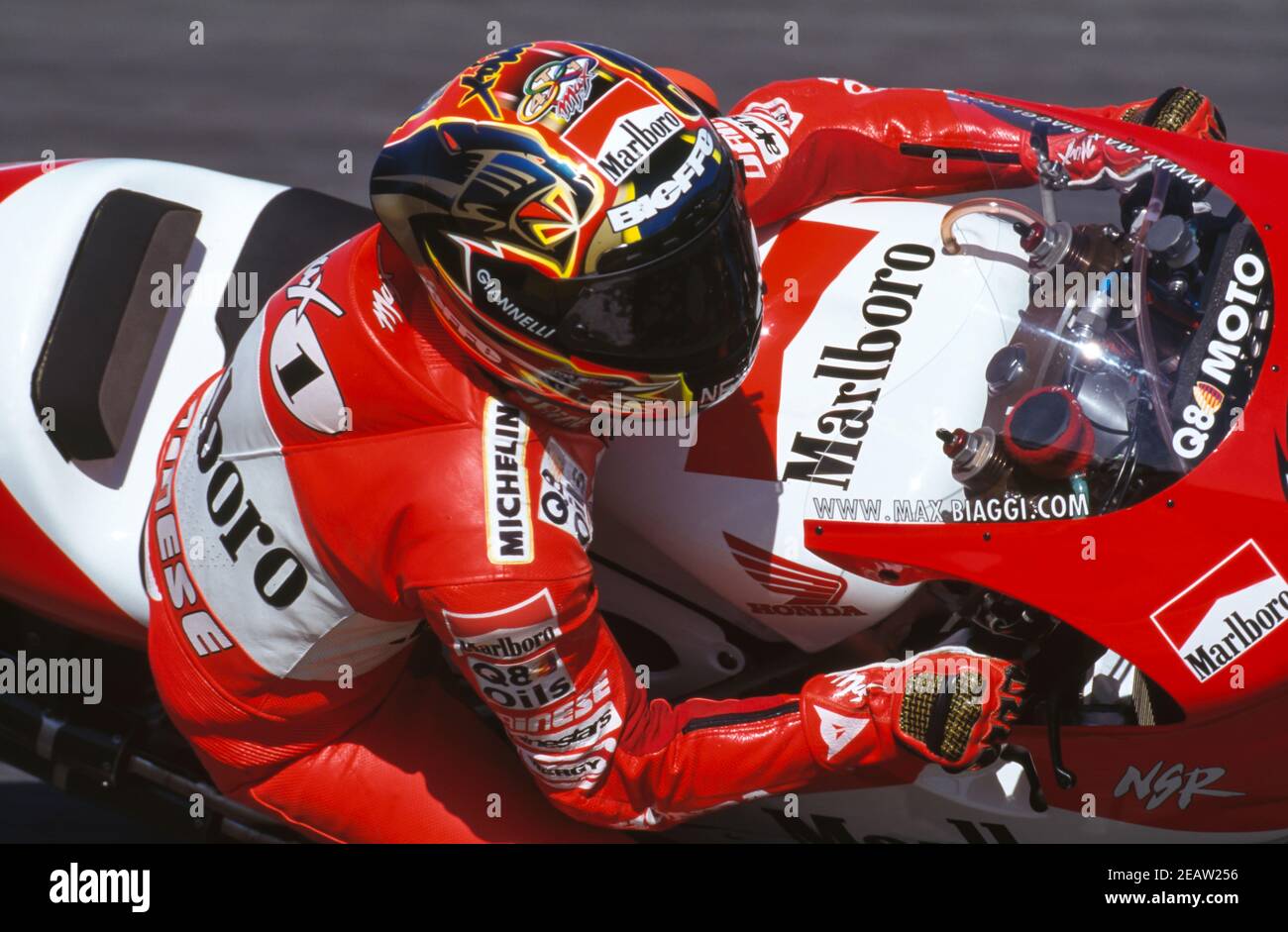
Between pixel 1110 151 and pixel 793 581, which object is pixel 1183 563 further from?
pixel 1110 151

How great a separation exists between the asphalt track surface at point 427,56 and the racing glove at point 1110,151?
245 centimetres

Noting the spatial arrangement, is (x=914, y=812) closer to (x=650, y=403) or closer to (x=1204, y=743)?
(x=1204, y=743)

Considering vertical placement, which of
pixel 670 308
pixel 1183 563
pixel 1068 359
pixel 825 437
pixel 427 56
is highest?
pixel 427 56

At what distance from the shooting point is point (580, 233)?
7.54 ft

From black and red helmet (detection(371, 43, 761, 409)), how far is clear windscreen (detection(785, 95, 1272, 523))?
362mm

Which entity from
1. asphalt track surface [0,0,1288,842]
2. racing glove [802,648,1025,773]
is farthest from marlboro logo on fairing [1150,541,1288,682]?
asphalt track surface [0,0,1288,842]

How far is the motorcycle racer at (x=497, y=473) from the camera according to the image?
235cm

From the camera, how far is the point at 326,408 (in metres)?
2.52

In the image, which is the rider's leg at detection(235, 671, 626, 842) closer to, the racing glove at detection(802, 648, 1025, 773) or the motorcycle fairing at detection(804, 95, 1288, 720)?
the racing glove at detection(802, 648, 1025, 773)

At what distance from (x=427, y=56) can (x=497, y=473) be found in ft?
12.5
